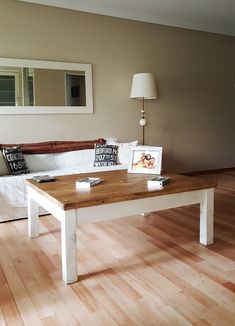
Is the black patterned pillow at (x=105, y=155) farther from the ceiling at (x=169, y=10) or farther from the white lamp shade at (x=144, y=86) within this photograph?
the ceiling at (x=169, y=10)

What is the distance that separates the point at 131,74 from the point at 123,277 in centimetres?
334

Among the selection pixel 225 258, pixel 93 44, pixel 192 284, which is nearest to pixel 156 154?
pixel 225 258

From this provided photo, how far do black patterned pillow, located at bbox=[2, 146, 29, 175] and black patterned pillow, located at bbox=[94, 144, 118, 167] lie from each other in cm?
86

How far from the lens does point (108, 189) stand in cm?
216

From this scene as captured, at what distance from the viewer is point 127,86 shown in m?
Result: 4.59

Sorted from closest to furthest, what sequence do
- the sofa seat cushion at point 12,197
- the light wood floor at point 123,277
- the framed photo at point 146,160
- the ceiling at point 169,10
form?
1. the light wood floor at point 123,277
2. the framed photo at point 146,160
3. the sofa seat cushion at point 12,197
4. the ceiling at point 169,10

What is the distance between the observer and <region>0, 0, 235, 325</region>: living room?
1670 mm

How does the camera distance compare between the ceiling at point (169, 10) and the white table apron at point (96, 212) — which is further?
the ceiling at point (169, 10)

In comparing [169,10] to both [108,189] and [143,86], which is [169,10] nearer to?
[143,86]

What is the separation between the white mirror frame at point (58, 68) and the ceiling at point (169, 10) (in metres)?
0.73

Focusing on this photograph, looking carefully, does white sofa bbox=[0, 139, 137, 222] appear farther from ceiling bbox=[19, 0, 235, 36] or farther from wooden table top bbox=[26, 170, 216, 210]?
ceiling bbox=[19, 0, 235, 36]

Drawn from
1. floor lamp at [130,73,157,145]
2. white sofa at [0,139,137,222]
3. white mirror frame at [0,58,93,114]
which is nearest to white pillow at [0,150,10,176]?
white sofa at [0,139,137,222]

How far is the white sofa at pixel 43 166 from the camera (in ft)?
9.96

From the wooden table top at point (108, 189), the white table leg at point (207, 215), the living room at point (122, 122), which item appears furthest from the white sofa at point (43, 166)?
the white table leg at point (207, 215)
